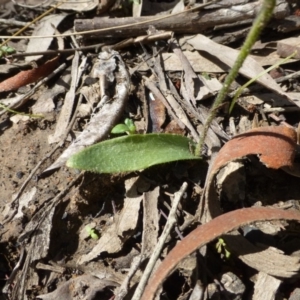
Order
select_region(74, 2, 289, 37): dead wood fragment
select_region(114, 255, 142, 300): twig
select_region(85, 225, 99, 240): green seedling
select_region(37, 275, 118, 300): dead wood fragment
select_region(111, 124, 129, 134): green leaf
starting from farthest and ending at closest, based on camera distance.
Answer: select_region(74, 2, 289, 37): dead wood fragment, select_region(111, 124, 129, 134): green leaf, select_region(85, 225, 99, 240): green seedling, select_region(37, 275, 118, 300): dead wood fragment, select_region(114, 255, 142, 300): twig

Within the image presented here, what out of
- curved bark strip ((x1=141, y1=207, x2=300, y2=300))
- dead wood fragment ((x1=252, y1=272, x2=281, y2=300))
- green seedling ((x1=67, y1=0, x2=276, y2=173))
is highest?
green seedling ((x1=67, y1=0, x2=276, y2=173))

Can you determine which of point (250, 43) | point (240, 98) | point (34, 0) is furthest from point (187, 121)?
point (34, 0)

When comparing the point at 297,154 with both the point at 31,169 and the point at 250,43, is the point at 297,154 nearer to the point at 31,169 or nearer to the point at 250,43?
the point at 250,43

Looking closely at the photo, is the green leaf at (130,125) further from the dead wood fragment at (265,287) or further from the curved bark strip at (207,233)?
the dead wood fragment at (265,287)

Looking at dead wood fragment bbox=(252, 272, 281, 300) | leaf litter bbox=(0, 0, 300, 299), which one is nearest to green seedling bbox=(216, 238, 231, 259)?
leaf litter bbox=(0, 0, 300, 299)

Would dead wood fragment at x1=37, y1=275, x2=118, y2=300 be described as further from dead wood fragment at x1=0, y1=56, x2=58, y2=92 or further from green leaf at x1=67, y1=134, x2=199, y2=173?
dead wood fragment at x1=0, y1=56, x2=58, y2=92

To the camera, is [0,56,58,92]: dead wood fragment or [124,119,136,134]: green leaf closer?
[124,119,136,134]: green leaf
